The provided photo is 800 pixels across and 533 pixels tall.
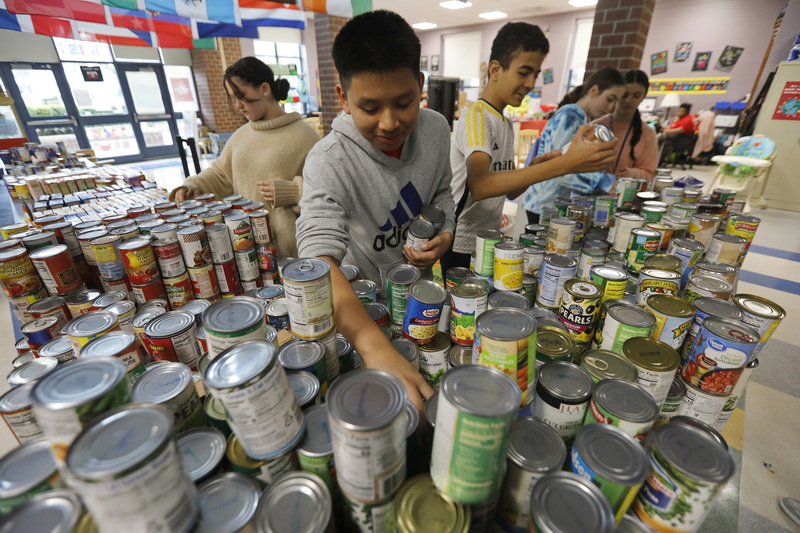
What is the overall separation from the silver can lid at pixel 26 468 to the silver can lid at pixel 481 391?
1.83 ft

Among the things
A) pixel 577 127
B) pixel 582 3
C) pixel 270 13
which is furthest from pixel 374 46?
pixel 582 3

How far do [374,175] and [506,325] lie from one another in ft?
2.66

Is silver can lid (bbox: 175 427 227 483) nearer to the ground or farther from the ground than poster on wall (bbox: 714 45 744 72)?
nearer to the ground

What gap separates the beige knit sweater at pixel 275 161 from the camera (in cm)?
209

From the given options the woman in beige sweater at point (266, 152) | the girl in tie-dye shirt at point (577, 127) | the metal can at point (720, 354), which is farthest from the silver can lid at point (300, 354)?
the girl in tie-dye shirt at point (577, 127)

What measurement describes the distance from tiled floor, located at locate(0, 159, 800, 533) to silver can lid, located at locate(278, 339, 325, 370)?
43.7 inches

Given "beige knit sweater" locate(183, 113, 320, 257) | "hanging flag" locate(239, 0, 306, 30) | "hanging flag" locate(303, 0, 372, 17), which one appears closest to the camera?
"beige knit sweater" locate(183, 113, 320, 257)

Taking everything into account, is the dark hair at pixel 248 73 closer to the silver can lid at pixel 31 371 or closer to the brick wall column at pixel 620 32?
the silver can lid at pixel 31 371

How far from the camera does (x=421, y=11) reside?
10.1 metres

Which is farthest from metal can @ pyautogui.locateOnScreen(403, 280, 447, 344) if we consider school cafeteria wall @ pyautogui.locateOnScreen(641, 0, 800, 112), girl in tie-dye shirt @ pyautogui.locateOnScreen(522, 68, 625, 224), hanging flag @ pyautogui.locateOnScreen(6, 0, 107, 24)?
school cafeteria wall @ pyautogui.locateOnScreen(641, 0, 800, 112)

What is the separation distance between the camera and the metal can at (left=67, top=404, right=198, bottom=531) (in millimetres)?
379

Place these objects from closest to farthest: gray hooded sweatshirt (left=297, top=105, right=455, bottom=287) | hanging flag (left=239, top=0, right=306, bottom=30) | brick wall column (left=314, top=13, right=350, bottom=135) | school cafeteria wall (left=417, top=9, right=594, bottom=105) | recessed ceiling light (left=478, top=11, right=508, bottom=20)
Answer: gray hooded sweatshirt (left=297, top=105, right=455, bottom=287) → hanging flag (left=239, top=0, right=306, bottom=30) → brick wall column (left=314, top=13, right=350, bottom=135) → recessed ceiling light (left=478, top=11, right=508, bottom=20) → school cafeteria wall (left=417, top=9, right=594, bottom=105)

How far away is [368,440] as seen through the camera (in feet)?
1.54

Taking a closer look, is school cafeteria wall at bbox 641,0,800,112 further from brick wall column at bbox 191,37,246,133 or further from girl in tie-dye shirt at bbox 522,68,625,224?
brick wall column at bbox 191,37,246,133
